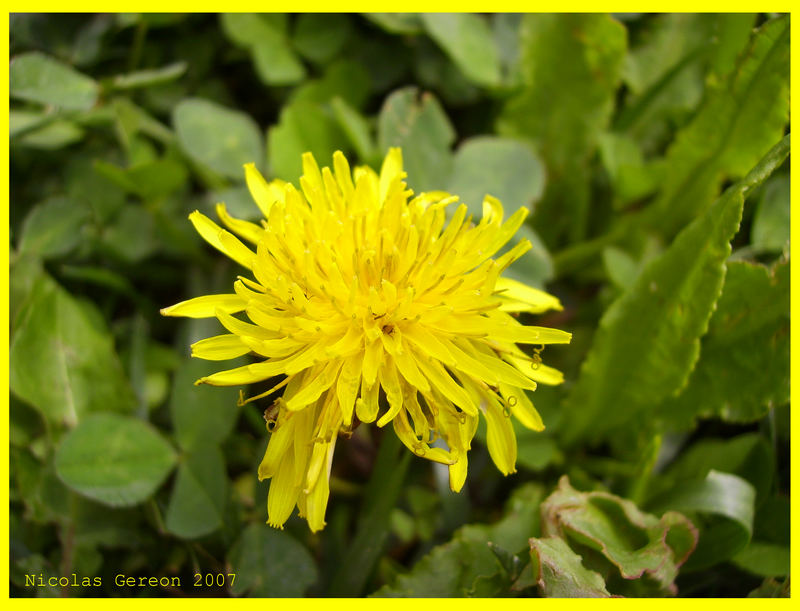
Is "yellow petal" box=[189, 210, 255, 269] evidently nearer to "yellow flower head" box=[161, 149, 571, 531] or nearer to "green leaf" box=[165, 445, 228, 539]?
"yellow flower head" box=[161, 149, 571, 531]

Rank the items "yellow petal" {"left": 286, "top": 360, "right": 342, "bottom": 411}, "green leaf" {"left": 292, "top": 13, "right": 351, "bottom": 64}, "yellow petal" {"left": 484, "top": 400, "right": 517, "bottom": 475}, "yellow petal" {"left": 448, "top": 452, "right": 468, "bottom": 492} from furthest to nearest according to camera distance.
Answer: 1. "green leaf" {"left": 292, "top": 13, "right": 351, "bottom": 64}
2. "yellow petal" {"left": 484, "top": 400, "right": 517, "bottom": 475}
3. "yellow petal" {"left": 448, "top": 452, "right": 468, "bottom": 492}
4. "yellow petal" {"left": 286, "top": 360, "right": 342, "bottom": 411}

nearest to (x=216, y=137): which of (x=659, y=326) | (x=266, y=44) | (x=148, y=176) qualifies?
(x=148, y=176)

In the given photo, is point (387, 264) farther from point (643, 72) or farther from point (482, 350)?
point (643, 72)

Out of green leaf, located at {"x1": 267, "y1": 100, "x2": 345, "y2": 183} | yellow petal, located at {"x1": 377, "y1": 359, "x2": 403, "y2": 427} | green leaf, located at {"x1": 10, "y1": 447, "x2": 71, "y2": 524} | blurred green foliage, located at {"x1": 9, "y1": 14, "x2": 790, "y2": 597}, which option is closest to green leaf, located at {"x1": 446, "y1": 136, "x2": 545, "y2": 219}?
blurred green foliage, located at {"x1": 9, "y1": 14, "x2": 790, "y2": 597}

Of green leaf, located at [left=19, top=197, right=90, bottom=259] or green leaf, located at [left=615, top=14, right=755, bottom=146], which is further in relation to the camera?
green leaf, located at [left=615, top=14, right=755, bottom=146]

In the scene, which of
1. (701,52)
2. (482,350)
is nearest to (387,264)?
(482,350)
